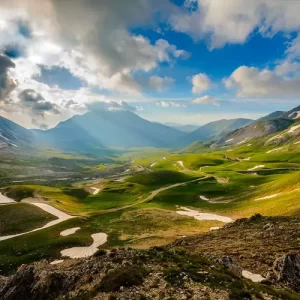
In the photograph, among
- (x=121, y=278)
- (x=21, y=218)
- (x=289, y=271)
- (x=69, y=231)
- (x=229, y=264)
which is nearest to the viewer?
(x=121, y=278)

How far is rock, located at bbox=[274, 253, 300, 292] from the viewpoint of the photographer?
2806 centimetres

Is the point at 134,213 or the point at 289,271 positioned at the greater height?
the point at 289,271

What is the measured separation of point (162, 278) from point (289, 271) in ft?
43.9

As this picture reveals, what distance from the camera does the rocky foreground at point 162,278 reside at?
74.0 ft

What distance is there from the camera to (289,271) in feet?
95.3

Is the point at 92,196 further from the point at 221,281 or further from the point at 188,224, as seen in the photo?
the point at 221,281

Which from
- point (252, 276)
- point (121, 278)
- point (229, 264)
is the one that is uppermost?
point (121, 278)

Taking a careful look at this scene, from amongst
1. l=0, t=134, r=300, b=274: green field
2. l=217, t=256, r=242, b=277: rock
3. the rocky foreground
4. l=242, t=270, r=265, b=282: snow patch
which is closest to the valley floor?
l=0, t=134, r=300, b=274: green field

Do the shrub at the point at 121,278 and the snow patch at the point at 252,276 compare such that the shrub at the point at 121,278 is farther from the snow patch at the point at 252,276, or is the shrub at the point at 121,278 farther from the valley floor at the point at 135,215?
the valley floor at the point at 135,215

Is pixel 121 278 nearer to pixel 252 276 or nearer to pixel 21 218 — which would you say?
pixel 252 276

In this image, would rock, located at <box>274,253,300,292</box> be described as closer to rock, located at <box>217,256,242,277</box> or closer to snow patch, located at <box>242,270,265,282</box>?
snow patch, located at <box>242,270,265,282</box>

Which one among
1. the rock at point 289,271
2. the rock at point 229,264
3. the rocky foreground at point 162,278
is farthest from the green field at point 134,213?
the rock at point 289,271

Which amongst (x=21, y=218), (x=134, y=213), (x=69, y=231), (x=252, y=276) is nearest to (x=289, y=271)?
(x=252, y=276)

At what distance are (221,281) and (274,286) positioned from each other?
5.21 m
